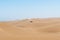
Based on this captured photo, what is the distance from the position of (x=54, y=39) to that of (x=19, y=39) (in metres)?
1.90

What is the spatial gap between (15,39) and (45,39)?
1630mm

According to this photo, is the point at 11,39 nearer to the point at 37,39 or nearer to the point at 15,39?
the point at 15,39

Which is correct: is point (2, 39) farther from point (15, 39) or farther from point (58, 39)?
point (58, 39)

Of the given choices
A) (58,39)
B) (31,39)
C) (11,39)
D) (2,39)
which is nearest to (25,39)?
(31,39)

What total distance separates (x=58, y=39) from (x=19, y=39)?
2.12 m

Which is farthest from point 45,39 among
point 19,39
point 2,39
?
point 2,39

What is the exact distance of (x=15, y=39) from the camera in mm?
6934

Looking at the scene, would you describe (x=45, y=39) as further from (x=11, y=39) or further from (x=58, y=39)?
(x=11, y=39)

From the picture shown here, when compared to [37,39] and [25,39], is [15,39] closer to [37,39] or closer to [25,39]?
[25,39]

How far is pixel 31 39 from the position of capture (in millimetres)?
7035

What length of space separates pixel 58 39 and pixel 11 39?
2.55m

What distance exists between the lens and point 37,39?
275 inches

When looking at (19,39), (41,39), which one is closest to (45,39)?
(41,39)

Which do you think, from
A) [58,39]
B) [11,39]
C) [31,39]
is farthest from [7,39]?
[58,39]
